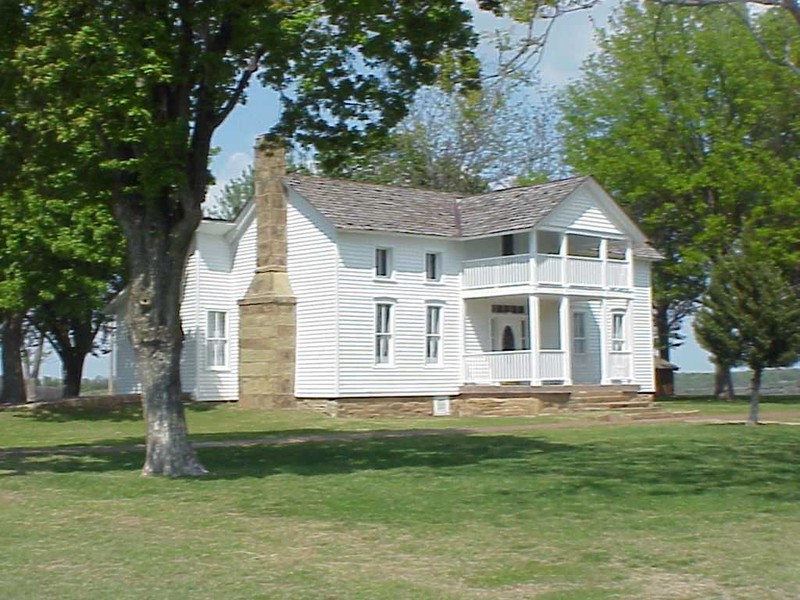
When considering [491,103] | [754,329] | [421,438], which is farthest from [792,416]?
[491,103]

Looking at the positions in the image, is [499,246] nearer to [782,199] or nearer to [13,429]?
[782,199]

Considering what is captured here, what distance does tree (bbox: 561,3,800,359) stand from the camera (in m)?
44.3

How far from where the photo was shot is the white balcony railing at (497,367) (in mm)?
36781

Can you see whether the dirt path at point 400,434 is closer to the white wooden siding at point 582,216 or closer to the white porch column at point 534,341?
the white porch column at point 534,341

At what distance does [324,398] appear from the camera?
34812mm

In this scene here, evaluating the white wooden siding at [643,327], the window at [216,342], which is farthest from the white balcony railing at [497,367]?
the window at [216,342]

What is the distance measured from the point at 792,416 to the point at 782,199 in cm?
1221


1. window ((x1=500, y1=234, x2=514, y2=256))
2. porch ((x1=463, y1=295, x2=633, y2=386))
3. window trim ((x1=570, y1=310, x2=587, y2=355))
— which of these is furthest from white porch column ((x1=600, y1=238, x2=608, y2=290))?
window ((x1=500, y1=234, x2=514, y2=256))

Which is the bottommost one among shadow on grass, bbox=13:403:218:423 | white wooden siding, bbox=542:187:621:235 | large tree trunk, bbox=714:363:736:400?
shadow on grass, bbox=13:403:218:423

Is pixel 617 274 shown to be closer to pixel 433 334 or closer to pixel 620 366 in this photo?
pixel 620 366

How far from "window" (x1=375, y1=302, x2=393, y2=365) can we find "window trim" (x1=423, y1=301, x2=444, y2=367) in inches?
57.9

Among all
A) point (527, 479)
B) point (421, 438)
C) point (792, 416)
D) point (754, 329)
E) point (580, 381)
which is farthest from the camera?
point (580, 381)

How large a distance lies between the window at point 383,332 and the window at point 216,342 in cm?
552

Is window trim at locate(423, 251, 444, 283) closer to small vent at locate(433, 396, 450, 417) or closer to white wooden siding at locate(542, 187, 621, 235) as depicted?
white wooden siding at locate(542, 187, 621, 235)
